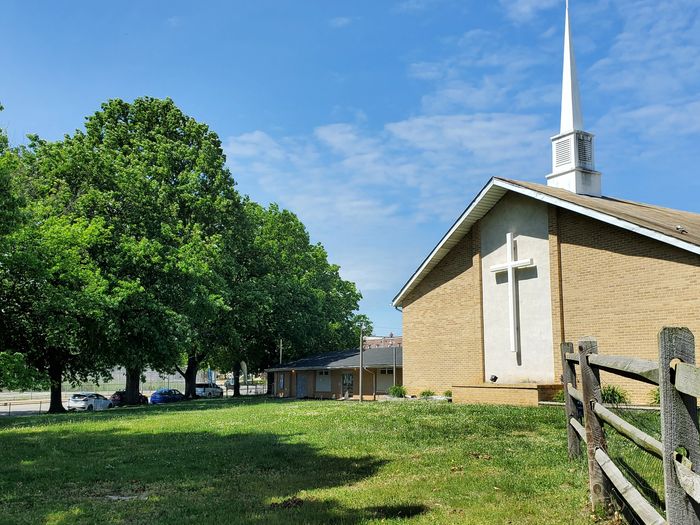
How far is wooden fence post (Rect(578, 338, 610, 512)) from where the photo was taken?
6.36 meters

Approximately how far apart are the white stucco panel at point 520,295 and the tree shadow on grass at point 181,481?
1328 cm

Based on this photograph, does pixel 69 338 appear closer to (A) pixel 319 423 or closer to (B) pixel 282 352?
(A) pixel 319 423

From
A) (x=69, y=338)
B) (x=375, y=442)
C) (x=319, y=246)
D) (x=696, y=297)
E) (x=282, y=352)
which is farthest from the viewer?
(x=319, y=246)

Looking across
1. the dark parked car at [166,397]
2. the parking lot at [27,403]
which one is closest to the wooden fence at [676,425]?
the parking lot at [27,403]

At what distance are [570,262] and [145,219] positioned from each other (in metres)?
24.8

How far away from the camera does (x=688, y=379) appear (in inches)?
138

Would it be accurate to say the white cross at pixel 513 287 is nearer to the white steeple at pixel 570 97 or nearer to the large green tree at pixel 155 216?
the white steeple at pixel 570 97

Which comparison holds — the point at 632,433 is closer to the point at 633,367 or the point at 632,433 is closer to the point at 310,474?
the point at 633,367

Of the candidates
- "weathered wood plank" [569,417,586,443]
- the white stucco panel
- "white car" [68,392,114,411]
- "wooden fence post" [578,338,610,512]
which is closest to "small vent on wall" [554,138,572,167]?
the white stucco panel

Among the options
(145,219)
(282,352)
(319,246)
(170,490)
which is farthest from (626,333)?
(319,246)

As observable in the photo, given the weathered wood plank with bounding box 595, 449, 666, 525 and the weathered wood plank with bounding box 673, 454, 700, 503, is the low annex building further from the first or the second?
the weathered wood plank with bounding box 673, 454, 700, 503

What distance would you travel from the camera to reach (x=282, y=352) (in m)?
56.0

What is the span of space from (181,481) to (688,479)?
7.73 metres

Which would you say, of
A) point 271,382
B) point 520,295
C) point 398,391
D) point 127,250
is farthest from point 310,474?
point 271,382
